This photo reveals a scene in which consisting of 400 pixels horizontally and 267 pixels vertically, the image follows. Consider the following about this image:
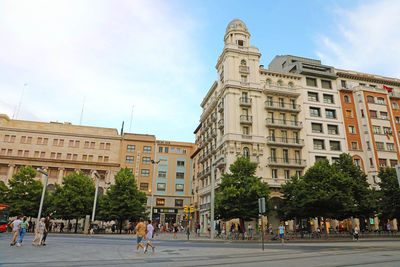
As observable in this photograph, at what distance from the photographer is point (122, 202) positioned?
38094 mm

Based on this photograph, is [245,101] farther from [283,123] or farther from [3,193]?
[3,193]

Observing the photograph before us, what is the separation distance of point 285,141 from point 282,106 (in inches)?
234

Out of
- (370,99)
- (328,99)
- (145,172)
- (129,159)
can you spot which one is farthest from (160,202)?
(370,99)

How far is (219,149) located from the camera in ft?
142

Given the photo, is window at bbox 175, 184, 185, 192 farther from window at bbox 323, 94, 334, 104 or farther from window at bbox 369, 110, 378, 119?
window at bbox 369, 110, 378, 119

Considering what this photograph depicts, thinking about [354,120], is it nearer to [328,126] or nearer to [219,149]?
[328,126]

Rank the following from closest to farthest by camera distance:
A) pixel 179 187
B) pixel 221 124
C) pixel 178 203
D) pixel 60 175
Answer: pixel 221 124 < pixel 60 175 < pixel 178 203 < pixel 179 187

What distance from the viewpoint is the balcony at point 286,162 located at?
40.2m

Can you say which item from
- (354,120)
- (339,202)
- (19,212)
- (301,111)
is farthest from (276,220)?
(19,212)

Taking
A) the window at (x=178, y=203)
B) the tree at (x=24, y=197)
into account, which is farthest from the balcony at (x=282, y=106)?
the tree at (x=24, y=197)

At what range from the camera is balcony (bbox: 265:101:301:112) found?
1710 inches

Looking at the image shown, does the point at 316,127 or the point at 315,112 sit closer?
the point at 316,127

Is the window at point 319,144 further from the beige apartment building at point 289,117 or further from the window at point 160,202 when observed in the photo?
the window at point 160,202

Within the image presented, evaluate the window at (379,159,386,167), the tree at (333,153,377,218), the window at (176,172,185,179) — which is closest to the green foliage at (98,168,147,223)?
the window at (176,172,185,179)
